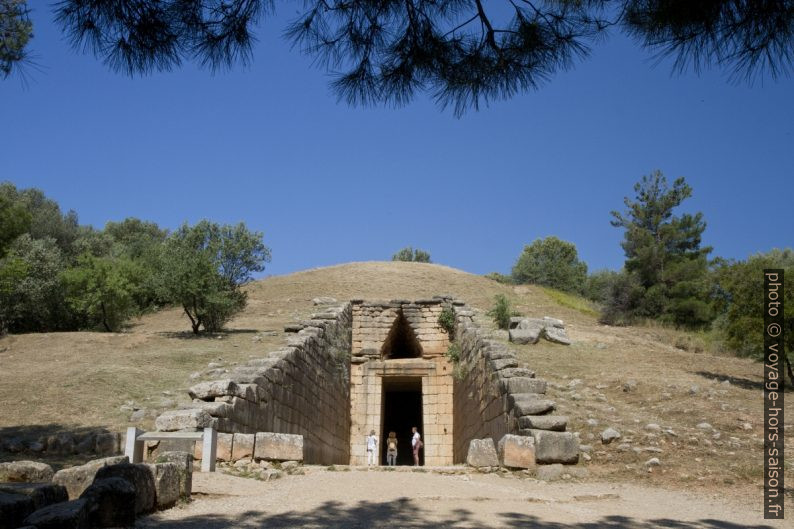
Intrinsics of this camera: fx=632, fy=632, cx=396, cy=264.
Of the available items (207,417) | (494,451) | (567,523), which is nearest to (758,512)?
(567,523)

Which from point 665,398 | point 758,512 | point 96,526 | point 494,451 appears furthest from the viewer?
point 665,398

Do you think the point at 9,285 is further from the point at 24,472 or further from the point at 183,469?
the point at 183,469

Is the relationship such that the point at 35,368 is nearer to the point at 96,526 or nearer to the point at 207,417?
the point at 207,417

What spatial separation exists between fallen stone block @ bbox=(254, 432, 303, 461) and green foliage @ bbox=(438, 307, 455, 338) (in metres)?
10.4

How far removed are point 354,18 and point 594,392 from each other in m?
8.42

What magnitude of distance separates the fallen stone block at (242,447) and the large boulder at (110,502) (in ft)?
12.7

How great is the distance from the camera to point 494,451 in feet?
27.8

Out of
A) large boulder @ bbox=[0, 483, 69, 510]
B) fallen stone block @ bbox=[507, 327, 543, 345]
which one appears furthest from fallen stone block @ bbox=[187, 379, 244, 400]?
fallen stone block @ bbox=[507, 327, 543, 345]

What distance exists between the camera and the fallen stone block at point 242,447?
8.04 meters

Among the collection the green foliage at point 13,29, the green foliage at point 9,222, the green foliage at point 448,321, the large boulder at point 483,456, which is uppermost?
the green foliage at point 13,29

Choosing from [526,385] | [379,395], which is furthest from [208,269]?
[526,385]

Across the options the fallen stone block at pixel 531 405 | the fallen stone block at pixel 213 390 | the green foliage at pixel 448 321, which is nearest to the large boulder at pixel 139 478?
the fallen stone block at pixel 213 390

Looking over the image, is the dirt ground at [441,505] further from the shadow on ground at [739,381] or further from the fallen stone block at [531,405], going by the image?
the shadow on ground at [739,381]

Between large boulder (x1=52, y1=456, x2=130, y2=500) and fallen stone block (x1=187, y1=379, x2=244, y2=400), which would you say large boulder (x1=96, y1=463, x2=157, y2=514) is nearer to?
large boulder (x1=52, y1=456, x2=130, y2=500)
